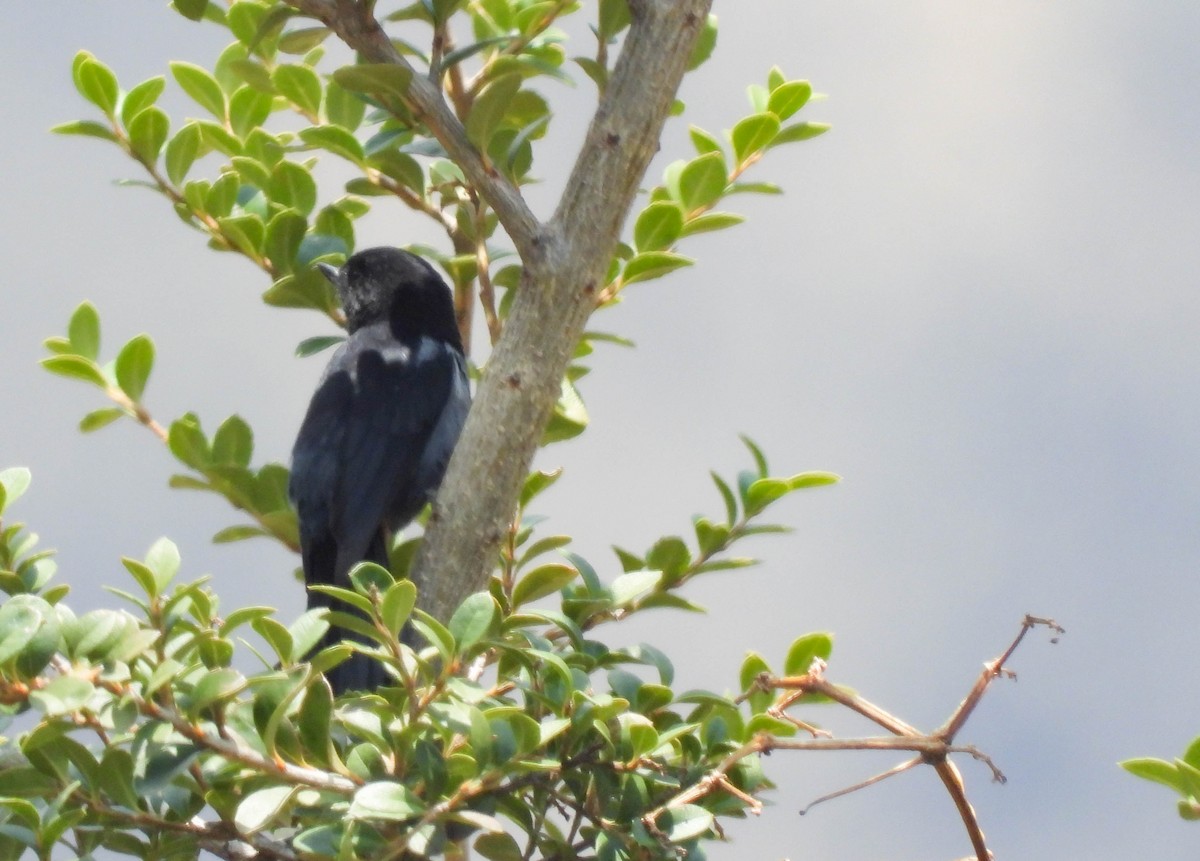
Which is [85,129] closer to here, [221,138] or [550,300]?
[221,138]

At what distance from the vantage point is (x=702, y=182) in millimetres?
3025

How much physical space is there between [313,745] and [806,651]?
0.89 m

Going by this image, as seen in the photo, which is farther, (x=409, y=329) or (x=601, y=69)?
(x=409, y=329)

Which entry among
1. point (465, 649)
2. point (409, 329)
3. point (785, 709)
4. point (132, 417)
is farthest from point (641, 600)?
point (409, 329)

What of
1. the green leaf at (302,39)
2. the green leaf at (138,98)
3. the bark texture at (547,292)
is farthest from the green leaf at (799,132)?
the green leaf at (138,98)

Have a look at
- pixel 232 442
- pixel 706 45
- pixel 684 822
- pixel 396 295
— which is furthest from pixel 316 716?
pixel 396 295

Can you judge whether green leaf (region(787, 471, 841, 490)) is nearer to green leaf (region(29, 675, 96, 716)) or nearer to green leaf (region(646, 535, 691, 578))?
green leaf (region(646, 535, 691, 578))

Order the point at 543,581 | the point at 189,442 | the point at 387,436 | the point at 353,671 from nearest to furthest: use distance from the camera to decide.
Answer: the point at 543,581
the point at 189,442
the point at 353,671
the point at 387,436

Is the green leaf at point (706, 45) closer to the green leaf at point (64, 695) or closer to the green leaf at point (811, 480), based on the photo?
the green leaf at point (811, 480)

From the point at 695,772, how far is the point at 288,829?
66 cm

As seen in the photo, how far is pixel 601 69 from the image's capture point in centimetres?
271

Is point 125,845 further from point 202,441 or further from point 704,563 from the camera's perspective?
point 704,563

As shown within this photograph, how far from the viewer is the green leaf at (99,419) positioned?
2945 millimetres

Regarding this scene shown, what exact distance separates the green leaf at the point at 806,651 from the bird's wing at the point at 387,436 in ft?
4.56
